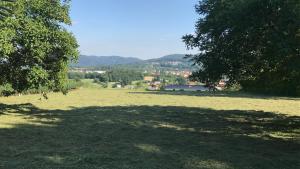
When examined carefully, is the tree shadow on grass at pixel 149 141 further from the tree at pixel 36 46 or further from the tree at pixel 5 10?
the tree at pixel 5 10

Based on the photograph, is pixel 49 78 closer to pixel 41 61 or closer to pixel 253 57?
pixel 41 61

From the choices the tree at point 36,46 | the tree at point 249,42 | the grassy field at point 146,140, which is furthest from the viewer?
the tree at point 36,46

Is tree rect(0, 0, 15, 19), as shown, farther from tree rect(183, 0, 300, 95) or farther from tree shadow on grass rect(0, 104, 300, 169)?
tree rect(183, 0, 300, 95)

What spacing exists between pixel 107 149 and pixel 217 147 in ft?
13.8

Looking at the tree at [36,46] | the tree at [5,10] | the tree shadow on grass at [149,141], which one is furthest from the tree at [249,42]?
the tree at [5,10]

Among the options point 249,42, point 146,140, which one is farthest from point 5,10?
point 249,42

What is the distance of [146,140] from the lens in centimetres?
1767

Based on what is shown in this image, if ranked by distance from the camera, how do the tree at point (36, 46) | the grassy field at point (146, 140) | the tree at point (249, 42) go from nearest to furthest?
the grassy field at point (146, 140) < the tree at point (249, 42) < the tree at point (36, 46)

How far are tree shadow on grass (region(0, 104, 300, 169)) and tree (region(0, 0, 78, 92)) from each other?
7.73 feet

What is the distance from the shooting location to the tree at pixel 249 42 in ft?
52.1

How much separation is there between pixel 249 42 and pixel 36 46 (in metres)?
10.8

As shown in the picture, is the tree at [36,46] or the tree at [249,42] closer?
the tree at [249,42]

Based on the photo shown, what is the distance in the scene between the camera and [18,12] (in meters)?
21.6

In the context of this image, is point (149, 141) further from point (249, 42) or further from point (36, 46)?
point (36, 46)
